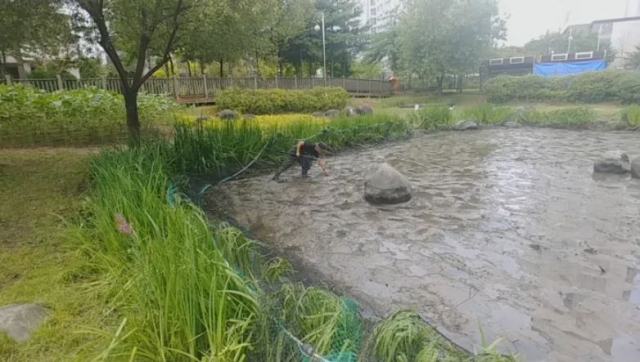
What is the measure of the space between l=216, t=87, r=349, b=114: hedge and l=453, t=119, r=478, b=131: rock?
19.9 feet

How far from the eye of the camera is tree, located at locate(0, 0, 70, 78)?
4988mm

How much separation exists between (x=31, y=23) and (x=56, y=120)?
8.38 feet

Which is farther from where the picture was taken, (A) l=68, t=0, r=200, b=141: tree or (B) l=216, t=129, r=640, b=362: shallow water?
(A) l=68, t=0, r=200, b=141: tree

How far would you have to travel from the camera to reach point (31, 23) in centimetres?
529

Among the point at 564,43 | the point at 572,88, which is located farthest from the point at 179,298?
the point at 564,43

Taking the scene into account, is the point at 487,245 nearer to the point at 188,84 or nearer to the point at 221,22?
the point at 221,22

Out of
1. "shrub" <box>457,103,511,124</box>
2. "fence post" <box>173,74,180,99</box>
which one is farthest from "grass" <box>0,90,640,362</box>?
"fence post" <box>173,74,180,99</box>

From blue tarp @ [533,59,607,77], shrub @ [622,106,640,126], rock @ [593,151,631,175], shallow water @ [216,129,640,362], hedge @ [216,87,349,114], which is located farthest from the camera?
blue tarp @ [533,59,607,77]

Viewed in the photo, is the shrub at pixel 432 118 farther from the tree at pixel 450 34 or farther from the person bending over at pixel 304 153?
the tree at pixel 450 34

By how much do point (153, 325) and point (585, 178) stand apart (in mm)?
6409

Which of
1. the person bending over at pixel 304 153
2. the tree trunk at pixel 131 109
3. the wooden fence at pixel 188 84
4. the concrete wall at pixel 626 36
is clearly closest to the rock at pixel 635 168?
the person bending over at pixel 304 153

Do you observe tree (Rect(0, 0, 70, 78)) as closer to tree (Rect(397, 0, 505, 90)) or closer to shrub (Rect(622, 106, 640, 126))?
shrub (Rect(622, 106, 640, 126))

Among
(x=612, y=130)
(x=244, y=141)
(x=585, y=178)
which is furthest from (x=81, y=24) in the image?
(x=612, y=130)

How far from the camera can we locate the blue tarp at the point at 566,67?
19.8 metres
